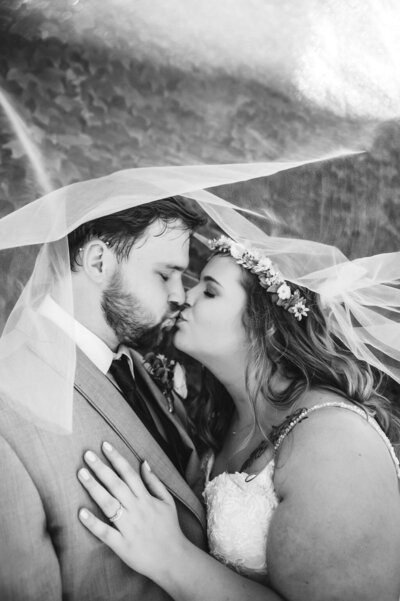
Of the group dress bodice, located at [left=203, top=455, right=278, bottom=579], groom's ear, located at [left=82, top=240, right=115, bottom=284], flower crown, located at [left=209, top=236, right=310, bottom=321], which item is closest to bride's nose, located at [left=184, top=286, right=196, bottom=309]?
flower crown, located at [left=209, top=236, right=310, bottom=321]

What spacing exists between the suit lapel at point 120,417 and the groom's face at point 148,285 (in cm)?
28

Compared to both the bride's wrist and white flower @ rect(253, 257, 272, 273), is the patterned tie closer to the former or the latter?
the bride's wrist

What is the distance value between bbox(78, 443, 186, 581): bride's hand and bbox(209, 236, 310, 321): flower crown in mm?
822

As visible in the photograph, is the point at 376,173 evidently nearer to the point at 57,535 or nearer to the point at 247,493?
the point at 247,493

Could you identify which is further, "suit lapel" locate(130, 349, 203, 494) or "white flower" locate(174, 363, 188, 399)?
"white flower" locate(174, 363, 188, 399)

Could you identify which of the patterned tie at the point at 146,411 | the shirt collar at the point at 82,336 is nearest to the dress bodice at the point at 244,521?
the patterned tie at the point at 146,411

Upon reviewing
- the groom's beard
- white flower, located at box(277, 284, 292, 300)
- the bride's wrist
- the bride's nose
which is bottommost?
the bride's wrist

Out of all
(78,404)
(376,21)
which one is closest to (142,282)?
(78,404)

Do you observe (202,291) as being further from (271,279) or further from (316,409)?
(316,409)

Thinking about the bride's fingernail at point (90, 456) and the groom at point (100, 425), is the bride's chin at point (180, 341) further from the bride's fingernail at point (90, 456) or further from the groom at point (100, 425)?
the bride's fingernail at point (90, 456)

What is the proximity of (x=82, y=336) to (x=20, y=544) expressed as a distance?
2.30 ft

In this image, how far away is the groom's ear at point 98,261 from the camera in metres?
2.40

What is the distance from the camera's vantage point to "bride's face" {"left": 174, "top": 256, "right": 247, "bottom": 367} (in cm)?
254

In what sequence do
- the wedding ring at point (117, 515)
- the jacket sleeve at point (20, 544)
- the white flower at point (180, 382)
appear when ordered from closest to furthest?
the jacket sleeve at point (20, 544), the wedding ring at point (117, 515), the white flower at point (180, 382)
